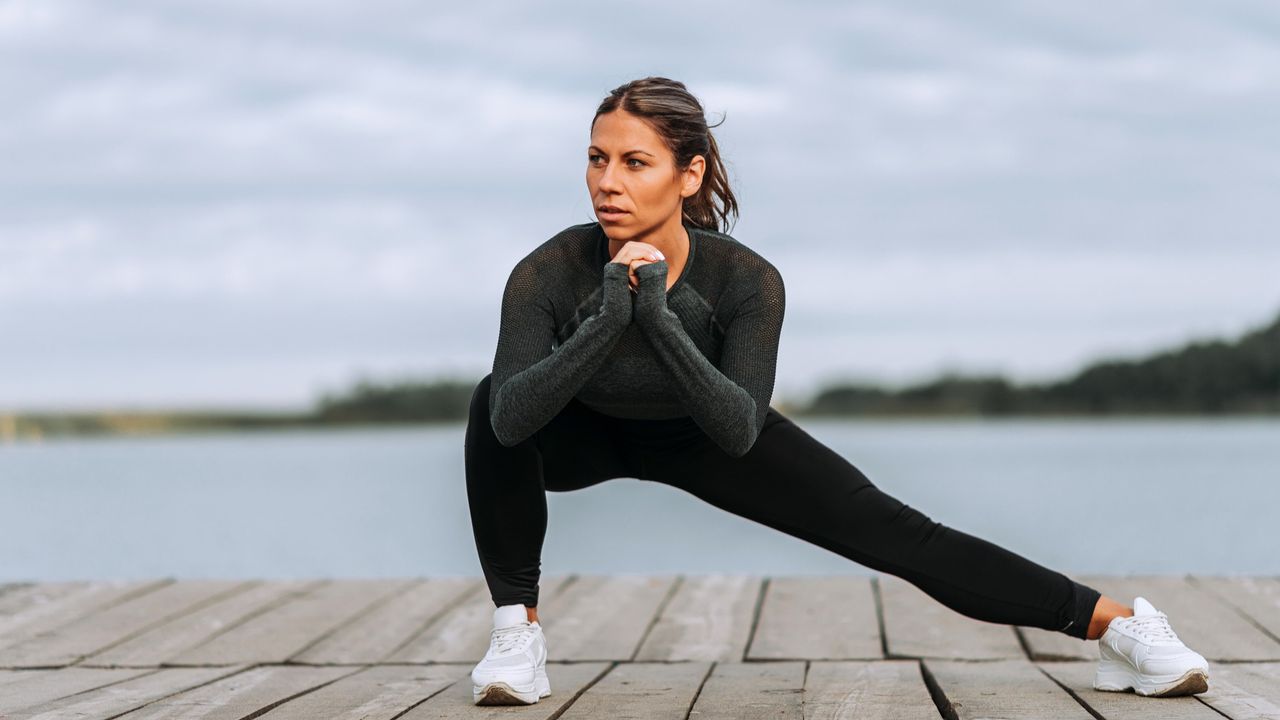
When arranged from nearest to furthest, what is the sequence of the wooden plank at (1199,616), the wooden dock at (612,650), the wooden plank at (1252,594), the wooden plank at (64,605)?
the wooden dock at (612,650), the wooden plank at (1199,616), the wooden plank at (1252,594), the wooden plank at (64,605)

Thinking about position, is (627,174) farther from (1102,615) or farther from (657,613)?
(657,613)

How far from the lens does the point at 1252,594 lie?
3961mm

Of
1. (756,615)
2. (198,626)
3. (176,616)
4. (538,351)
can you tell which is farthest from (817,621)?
(176,616)

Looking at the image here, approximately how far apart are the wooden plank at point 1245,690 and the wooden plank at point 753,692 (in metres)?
0.81

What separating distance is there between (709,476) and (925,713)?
0.63 m

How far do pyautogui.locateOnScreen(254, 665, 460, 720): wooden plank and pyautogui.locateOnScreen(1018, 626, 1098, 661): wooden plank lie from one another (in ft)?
4.71

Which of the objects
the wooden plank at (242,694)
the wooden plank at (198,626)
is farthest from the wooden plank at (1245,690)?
the wooden plank at (198,626)

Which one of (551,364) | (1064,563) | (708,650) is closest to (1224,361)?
(1064,563)

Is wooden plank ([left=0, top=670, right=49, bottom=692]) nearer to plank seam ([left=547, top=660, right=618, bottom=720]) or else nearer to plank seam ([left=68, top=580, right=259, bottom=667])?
plank seam ([left=68, top=580, right=259, bottom=667])

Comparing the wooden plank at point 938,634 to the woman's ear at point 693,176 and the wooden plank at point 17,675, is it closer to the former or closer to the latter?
the woman's ear at point 693,176

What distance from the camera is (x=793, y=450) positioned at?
2738 millimetres

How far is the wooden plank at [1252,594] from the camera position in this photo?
3.61m

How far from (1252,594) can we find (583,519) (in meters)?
9.55

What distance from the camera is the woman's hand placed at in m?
2.44
